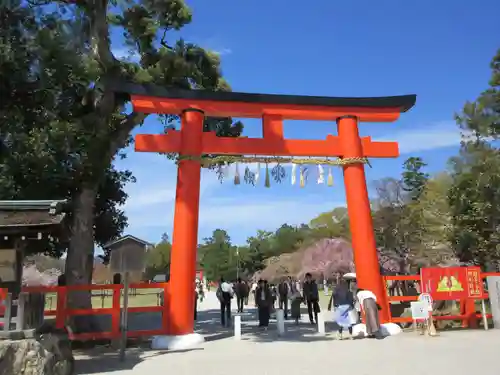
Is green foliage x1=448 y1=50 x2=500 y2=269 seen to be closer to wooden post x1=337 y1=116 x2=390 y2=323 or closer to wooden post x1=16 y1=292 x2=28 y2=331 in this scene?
wooden post x1=337 y1=116 x2=390 y2=323

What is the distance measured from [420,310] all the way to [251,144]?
5.86m

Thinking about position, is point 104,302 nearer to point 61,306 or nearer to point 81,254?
point 81,254

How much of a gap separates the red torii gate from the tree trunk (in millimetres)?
2634

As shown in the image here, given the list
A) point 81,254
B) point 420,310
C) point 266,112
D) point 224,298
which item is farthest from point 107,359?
point 420,310

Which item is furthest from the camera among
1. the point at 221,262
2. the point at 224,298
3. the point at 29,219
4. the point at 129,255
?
the point at 221,262

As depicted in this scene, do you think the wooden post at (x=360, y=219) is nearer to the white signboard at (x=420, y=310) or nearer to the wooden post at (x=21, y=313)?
the white signboard at (x=420, y=310)

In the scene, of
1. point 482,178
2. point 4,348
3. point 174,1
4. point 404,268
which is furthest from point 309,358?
point 404,268

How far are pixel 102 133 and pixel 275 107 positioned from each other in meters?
4.76

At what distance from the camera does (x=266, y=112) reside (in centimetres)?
1173

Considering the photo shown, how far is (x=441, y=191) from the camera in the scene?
28.5 meters

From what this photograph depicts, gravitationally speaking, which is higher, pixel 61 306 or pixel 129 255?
pixel 129 255

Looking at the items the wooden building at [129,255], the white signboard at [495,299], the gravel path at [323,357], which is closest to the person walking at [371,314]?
the gravel path at [323,357]

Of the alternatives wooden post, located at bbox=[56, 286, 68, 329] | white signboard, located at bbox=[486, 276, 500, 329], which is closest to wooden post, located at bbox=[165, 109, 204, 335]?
wooden post, located at bbox=[56, 286, 68, 329]

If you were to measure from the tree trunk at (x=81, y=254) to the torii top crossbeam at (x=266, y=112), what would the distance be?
2.59 m
